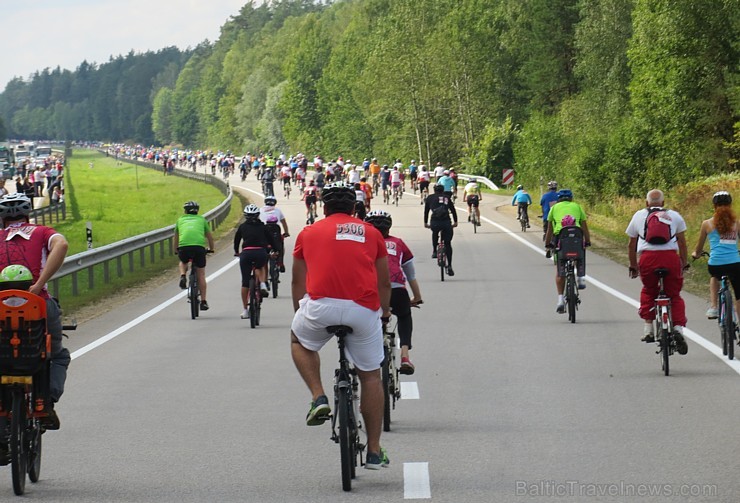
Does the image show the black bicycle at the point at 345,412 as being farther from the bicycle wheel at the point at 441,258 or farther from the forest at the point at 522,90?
the forest at the point at 522,90

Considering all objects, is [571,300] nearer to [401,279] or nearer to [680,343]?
[680,343]

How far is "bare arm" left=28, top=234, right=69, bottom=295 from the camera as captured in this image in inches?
326

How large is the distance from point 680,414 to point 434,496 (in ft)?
10.8

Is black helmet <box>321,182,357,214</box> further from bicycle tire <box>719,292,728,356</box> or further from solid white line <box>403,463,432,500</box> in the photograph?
bicycle tire <box>719,292,728,356</box>

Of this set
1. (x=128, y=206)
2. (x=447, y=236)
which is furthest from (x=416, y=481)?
(x=128, y=206)

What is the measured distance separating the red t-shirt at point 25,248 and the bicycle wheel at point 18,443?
0.78 meters

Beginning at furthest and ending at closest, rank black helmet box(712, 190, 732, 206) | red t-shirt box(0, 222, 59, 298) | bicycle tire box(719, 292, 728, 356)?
black helmet box(712, 190, 732, 206) < bicycle tire box(719, 292, 728, 356) < red t-shirt box(0, 222, 59, 298)

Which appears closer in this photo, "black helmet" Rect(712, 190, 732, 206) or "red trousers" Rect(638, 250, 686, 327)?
"red trousers" Rect(638, 250, 686, 327)

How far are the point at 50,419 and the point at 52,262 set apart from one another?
94 centimetres

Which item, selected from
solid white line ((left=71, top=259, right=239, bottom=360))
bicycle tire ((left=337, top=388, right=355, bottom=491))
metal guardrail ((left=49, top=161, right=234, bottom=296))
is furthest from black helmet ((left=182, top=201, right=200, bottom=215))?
bicycle tire ((left=337, top=388, right=355, bottom=491))

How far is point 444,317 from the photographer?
18281mm

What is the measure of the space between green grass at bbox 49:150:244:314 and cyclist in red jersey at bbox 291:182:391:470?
492 inches

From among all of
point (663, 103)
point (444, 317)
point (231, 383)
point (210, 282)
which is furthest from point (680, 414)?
point (663, 103)

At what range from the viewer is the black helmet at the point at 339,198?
8.05 meters
